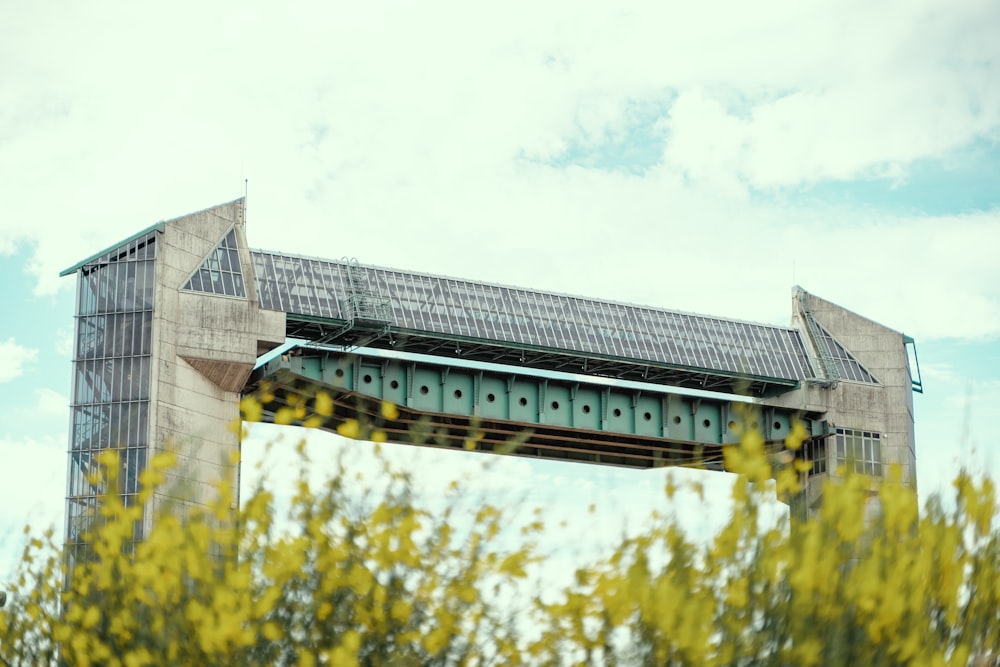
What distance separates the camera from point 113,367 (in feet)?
179

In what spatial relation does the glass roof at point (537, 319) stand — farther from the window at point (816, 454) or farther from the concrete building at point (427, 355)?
the window at point (816, 454)

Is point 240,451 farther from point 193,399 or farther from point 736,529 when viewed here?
point 193,399

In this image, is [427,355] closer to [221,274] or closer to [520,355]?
[520,355]

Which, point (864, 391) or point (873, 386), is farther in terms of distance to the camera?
point (873, 386)

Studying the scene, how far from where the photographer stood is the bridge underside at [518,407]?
5916cm

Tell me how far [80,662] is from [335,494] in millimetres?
3601

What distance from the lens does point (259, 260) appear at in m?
59.8

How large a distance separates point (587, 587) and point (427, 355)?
51.3 meters

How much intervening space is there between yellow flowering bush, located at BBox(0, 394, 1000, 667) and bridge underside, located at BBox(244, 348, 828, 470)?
1708 inches

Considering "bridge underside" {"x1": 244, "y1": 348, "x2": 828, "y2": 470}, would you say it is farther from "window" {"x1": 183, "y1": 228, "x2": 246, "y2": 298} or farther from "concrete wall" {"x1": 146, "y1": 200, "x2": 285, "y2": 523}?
"window" {"x1": 183, "y1": 228, "x2": 246, "y2": 298}

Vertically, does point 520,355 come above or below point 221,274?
below

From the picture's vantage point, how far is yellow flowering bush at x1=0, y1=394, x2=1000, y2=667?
36.6ft

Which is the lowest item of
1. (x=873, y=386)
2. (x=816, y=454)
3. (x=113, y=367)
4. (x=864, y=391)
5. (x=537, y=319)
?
(x=816, y=454)

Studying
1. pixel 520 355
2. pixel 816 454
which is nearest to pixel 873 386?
pixel 816 454
